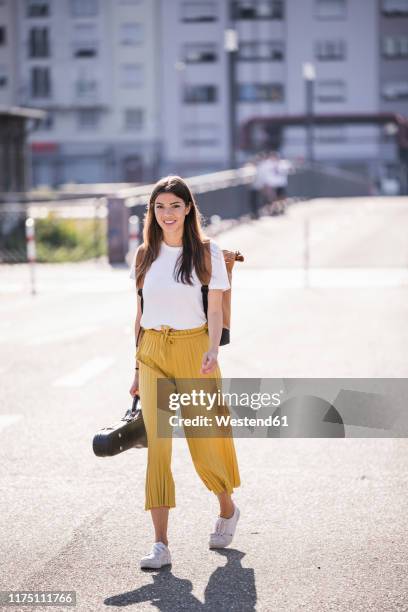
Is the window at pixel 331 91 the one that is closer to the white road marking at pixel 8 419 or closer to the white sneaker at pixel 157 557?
the white road marking at pixel 8 419

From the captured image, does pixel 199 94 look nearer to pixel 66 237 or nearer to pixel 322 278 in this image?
pixel 66 237

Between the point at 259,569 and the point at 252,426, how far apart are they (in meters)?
3.31

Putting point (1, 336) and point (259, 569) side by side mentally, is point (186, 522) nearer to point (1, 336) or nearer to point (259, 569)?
point (259, 569)

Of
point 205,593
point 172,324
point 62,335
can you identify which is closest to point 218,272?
point 172,324

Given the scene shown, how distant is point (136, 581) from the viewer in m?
5.03

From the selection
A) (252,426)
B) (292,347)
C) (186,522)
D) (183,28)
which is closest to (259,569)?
(186,522)

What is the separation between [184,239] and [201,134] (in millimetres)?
88391

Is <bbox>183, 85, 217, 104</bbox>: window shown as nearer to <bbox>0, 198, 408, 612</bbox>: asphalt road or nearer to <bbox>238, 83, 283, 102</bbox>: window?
<bbox>238, 83, 283, 102</bbox>: window

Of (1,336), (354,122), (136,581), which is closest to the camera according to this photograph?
(136,581)

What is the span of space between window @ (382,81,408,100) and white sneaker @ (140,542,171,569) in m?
89.5

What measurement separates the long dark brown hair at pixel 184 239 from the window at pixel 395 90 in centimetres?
8916

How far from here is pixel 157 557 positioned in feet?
16.9

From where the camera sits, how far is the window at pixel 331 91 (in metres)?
92.0

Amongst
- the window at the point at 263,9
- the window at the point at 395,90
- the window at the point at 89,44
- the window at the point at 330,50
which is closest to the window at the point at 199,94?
the window at the point at 263,9
